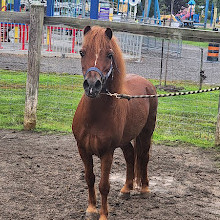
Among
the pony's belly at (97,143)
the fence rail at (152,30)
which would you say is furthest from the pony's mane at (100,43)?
the fence rail at (152,30)

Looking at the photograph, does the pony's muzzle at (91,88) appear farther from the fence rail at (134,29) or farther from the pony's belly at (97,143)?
the fence rail at (134,29)

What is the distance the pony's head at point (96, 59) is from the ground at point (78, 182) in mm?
1599

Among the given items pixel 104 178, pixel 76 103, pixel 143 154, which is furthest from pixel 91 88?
pixel 76 103

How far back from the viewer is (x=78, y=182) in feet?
18.0

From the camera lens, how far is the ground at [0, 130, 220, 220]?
4.62 m

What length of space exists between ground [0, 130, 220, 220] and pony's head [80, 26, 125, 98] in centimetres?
160

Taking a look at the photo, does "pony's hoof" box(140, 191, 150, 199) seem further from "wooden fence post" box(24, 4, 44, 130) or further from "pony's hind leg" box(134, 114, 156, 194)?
"wooden fence post" box(24, 4, 44, 130)

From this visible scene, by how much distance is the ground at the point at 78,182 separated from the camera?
15.2 ft

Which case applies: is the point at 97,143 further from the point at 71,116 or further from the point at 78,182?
the point at 71,116

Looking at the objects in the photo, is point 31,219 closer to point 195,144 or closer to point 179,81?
point 195,144

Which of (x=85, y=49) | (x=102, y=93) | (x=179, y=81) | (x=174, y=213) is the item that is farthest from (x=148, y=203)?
(x=179, y=81)

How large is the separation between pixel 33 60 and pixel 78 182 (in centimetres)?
317

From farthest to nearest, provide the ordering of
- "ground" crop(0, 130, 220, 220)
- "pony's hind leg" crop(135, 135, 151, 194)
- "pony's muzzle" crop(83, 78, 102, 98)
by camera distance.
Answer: "pony's hind leg" crop(135, 135, 151, 194) → "ground" crop(0, 130, 220, 220) → "pony's muzzle" crop(83, 78, 102, 98)

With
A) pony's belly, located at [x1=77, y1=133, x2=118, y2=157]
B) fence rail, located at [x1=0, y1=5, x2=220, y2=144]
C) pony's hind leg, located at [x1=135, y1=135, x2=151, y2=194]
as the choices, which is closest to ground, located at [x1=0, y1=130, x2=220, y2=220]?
pony's hind leg, located at [x1=135, y1=135, x2=151, y2=194]
